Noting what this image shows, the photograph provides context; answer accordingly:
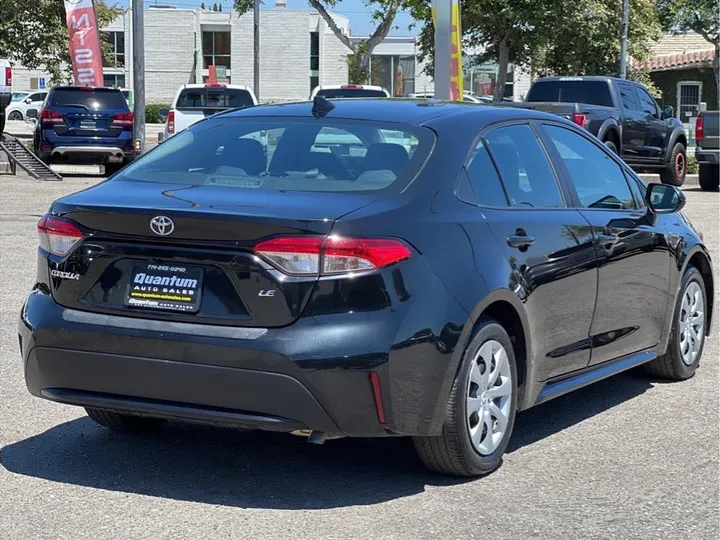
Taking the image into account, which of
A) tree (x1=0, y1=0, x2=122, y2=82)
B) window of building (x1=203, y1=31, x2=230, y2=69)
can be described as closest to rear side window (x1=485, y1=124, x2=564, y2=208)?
tree (x1=0, y1=0, x2=122, y2=82)

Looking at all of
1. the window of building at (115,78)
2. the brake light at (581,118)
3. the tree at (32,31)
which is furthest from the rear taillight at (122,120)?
the window of building at (115,78)

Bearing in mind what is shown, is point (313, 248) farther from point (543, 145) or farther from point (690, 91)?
point (690, 91)

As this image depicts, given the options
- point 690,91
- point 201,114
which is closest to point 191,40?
point 690,91

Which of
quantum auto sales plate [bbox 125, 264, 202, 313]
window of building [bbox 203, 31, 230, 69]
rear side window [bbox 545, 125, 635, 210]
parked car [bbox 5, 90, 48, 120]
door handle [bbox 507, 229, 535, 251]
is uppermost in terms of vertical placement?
window of building [bbox 203, 31, 230, 69]

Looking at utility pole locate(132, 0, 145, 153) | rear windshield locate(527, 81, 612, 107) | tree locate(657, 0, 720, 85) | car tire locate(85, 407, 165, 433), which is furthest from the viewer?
tree locate(657, 0, 720, 85)

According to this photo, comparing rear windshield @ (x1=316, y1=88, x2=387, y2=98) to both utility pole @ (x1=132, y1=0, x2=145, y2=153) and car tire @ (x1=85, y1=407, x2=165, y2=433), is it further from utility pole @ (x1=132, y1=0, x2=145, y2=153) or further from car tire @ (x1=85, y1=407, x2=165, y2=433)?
car tire @ (x1=85, y1=407, x2=165, y2=433)

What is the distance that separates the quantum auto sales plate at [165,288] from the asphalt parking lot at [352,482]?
77cm

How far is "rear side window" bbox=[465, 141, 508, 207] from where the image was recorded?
564 centimetres

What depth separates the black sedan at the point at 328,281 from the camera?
15.8 ft

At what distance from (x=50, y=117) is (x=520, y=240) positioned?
1941 centimetres

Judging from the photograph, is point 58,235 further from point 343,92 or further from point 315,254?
point 343,92

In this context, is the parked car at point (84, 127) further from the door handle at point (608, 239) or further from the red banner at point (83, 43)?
the door handle at point (608, 239)

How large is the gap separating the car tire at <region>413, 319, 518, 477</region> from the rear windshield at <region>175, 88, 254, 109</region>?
19.4 meters

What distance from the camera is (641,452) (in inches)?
238
